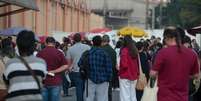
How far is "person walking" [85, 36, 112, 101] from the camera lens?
1448cm

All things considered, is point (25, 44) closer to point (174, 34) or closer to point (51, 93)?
point (174, 34)

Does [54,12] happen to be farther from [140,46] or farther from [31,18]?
[140,46]

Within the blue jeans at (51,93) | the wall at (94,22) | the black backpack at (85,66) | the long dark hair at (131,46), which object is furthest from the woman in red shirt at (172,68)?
the wall at (94,22)

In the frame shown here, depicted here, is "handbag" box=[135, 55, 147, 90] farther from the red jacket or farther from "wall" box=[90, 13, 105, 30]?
"wall" box=[90, 13, 105, 30]

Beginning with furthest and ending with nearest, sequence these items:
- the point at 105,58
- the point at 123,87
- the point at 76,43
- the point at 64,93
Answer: the point at 64,93 < the point at 76,43 < the point at 123,87 < the point at 105,58

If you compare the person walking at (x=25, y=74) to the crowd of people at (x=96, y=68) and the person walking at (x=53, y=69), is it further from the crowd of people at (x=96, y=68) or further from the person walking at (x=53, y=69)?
the person walking at (x=53, y=69)

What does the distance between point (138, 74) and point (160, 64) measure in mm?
6494

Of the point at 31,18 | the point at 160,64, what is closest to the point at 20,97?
the point at 160,64

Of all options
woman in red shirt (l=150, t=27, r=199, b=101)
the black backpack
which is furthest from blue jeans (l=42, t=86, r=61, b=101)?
woman in red shirt (l=150, t=27, r=199, b=101)

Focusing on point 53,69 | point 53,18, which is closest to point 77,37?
point 53,69

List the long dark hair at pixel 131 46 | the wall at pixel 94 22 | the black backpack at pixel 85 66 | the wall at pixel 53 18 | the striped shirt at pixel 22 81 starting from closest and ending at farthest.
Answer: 1. the striped shirt at pixel 22 81
2. the black backpack at pixel 85 66
3. the long dark hair at pixel 131 46
4. the wall at pixel 53 18
5. the wall at pixel 94 22

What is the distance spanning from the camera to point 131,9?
133250mm

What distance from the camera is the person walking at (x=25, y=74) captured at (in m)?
7.88

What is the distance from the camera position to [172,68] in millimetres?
9570
